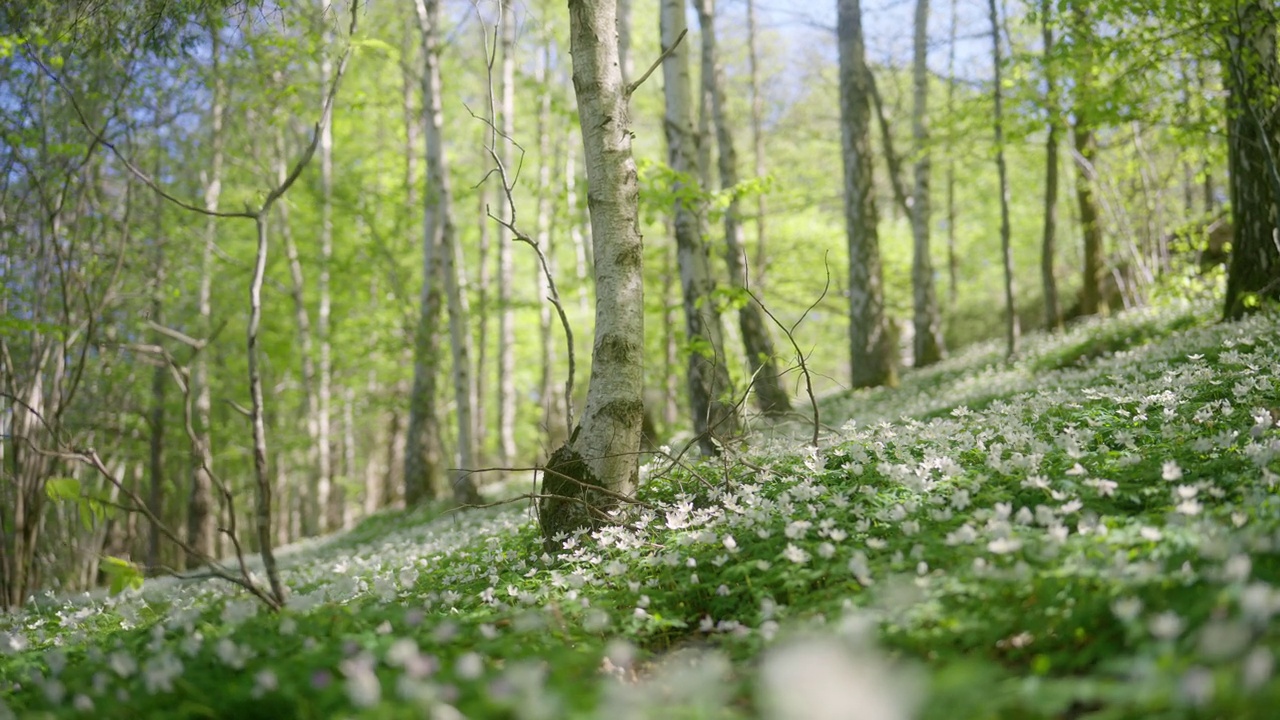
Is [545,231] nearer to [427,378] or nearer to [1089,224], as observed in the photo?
[427,378]

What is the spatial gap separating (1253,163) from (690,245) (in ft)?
21.2

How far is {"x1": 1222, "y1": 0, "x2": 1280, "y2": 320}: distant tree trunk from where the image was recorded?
774 centimetres

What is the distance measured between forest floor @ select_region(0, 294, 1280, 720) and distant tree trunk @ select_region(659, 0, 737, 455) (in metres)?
4.08

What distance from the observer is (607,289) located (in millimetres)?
5262

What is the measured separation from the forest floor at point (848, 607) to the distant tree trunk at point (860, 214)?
27.6ft

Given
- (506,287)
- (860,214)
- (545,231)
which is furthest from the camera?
(545,231)

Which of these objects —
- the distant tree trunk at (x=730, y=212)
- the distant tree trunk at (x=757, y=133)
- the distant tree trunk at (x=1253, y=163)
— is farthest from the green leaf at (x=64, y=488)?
the distant tree trunk at (x=757, y=133)

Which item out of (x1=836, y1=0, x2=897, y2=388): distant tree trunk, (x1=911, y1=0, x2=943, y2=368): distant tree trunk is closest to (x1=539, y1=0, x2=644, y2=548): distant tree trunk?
(x1=836, y1=0, x2=897, y2=388): distant tree trunk

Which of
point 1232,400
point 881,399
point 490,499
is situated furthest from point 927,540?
point 490,499

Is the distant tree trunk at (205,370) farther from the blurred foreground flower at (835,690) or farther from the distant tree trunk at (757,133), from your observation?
the blurred foreground flower at (835,690)

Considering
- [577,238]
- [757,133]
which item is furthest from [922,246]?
[577,238]

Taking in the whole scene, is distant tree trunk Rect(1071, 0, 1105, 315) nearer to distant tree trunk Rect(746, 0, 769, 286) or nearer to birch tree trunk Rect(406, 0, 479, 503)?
distant tree trunk Rect(746, 0, 769, 286)

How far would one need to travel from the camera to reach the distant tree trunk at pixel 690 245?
9609 millimetres

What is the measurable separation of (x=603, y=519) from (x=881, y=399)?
849 cm
